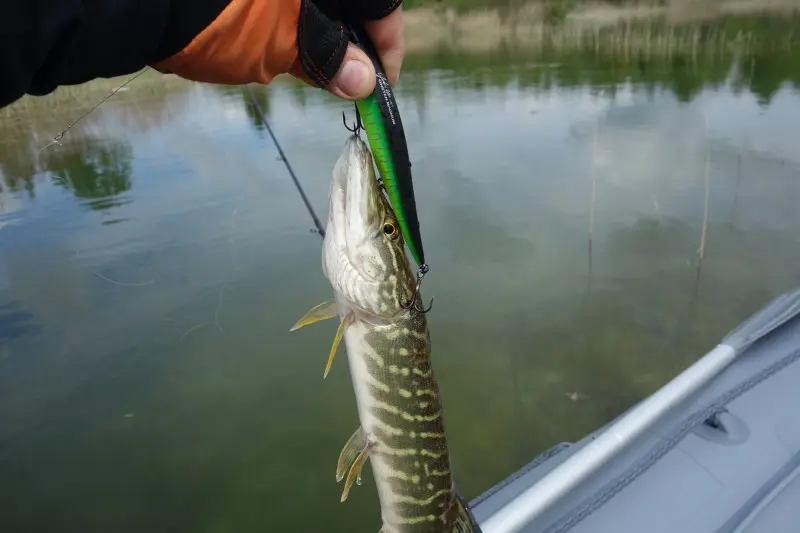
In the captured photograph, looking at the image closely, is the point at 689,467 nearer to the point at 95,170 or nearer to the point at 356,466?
the point at 356,466

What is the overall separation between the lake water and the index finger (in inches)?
88.4

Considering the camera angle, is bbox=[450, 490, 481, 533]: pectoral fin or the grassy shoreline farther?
the grassy shoreline

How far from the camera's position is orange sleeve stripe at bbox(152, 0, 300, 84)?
88 cm

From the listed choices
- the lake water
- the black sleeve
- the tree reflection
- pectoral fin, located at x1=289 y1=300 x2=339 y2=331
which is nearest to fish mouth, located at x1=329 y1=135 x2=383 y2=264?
pectoral fin, located at x1=289 y1=300 x2=339 y2=331

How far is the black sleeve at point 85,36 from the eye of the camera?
762 millimetres

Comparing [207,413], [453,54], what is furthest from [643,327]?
[453,54]

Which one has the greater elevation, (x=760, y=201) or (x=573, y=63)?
(x=573, y=63)

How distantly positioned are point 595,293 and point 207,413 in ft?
9.03

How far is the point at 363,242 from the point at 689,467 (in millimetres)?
1157

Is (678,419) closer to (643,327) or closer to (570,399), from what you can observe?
(570,399)

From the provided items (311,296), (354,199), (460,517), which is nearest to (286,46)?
(354,199)

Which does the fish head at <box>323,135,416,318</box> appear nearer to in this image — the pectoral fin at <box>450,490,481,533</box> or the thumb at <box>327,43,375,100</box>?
the thumb at <box>327,43,375,100</box>

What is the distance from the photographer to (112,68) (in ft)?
2.94

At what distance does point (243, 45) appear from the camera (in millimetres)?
906
